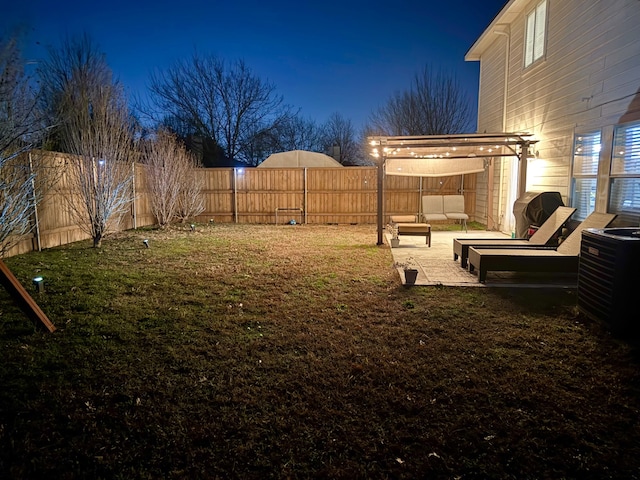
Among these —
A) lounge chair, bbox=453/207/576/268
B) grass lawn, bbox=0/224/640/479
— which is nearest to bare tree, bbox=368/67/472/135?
lounge chair, bbox=453/207/576/268

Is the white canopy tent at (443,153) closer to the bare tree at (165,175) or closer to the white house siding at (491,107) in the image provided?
the white house siding at (491,107)

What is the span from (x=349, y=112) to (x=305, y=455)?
29248 millimetres

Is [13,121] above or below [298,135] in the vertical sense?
below

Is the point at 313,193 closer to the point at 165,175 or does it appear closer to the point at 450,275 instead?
the point at 165,175

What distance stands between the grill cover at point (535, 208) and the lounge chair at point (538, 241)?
38cm

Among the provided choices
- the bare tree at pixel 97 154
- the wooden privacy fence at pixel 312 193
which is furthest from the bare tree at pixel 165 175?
the bare tree at pixel 97 154

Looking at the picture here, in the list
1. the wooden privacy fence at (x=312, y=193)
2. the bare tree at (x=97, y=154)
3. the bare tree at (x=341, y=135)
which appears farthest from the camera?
the bare tree at (x=341, y=135)

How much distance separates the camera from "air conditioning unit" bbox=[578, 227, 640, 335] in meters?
3.32

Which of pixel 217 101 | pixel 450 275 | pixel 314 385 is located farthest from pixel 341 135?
pixel 314 385

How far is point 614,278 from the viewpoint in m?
3.40

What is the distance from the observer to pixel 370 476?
6.19 ft

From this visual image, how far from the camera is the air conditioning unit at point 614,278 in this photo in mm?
3318

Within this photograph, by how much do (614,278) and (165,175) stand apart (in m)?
9.94

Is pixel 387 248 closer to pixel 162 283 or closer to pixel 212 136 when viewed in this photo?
pixel 162 283
